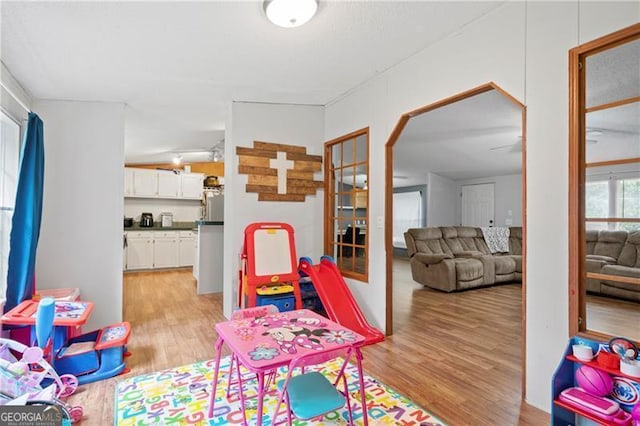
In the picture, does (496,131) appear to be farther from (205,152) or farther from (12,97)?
(12,97)

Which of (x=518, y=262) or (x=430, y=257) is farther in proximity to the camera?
(x=518, y=262)

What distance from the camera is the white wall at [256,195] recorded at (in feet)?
12.2

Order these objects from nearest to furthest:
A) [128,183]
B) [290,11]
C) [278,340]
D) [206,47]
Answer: [278,340]
[290,11]
[206,47]
[128,183]

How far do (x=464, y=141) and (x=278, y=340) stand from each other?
497 centimetres

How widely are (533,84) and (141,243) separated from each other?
7324 mm

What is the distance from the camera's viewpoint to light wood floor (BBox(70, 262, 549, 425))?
2.08 m

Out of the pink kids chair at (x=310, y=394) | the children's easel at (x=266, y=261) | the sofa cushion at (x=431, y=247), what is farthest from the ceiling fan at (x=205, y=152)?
the pink kids chair at (x=310, y=394)

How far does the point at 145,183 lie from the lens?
7254 millimetres

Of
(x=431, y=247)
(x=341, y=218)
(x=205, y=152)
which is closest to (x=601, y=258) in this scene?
(x=341, y=218)

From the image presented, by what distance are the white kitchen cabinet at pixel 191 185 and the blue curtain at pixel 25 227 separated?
16.3ft

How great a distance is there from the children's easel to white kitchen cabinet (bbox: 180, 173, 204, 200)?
501cm
